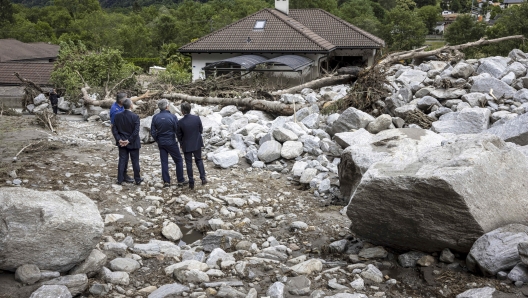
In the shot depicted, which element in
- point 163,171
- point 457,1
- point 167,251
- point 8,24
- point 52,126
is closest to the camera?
point 167,251

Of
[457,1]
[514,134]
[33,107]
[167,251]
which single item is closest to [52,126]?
[33,107]

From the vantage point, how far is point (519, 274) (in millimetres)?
5348

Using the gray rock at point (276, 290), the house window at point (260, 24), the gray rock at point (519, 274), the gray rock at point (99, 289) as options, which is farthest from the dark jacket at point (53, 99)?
the gray rock at point (519, 274)

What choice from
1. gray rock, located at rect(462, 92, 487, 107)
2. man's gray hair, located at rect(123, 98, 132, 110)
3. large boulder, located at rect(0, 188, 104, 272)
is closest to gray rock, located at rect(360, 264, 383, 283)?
large boulder, located at rect(0, 188, 104, 272)

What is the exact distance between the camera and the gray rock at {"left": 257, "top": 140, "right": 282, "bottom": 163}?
11.2m

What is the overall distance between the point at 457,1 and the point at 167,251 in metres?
117

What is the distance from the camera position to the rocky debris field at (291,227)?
5.42m

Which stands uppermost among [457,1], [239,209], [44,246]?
[457,1]

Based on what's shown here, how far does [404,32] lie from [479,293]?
4433 centimetres

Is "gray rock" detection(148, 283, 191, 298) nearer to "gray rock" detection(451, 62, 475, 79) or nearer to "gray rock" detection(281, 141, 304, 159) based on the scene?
"gray rock" detection(281, 141, 304, 159)

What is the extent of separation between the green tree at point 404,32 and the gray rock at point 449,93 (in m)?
32.4

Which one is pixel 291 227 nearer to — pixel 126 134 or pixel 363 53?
pixel 126 134

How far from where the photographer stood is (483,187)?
588 cm

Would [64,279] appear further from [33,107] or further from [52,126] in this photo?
[33,107]
